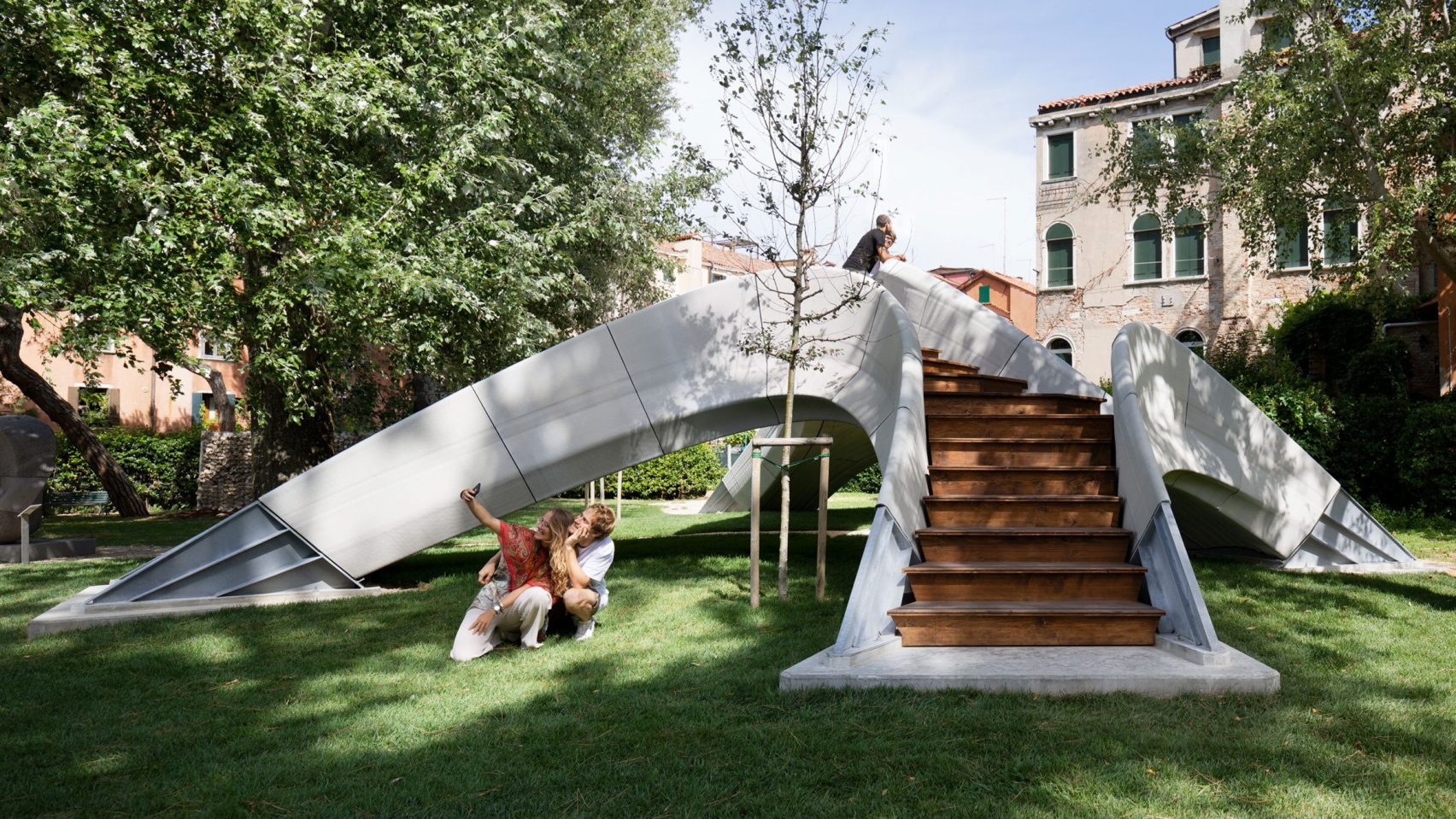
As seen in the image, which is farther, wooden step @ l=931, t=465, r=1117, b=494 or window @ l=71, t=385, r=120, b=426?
window @ l=71, t=385, r=120, b=426

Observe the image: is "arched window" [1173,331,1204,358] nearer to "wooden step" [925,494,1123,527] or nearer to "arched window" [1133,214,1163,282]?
"arched window" [1133,214,1163,282]

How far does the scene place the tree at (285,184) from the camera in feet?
29.2

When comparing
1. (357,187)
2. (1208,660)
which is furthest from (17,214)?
(1208,660)

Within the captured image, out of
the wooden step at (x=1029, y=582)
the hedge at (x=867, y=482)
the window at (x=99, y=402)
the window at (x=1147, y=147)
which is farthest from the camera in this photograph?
the window at (x=99, y=402)

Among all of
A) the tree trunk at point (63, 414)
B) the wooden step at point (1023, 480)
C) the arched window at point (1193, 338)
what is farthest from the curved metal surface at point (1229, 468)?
the arched window at point (1193, 338)

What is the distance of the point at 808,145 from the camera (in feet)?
24.0

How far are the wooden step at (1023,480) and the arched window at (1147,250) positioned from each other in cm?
2290

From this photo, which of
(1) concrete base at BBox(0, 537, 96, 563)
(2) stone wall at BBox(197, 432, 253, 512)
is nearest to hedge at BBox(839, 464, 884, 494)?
(2) stone wall at BBox(197, 432, 253, 512)

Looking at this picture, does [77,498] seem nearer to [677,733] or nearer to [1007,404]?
[1007,404]

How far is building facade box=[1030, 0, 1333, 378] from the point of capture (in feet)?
84.0

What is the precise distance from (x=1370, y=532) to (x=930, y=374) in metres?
4.45

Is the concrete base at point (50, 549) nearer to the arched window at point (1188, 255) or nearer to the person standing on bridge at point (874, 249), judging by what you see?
the person standing on bridge at point (874, 249)

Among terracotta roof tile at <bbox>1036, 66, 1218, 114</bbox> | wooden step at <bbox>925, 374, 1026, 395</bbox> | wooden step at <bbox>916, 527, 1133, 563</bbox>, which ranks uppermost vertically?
terracotta roof tile at <bbox>1036, 66, 1218, 114</bbox>

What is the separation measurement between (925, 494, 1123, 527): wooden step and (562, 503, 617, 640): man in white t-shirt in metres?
2.18
